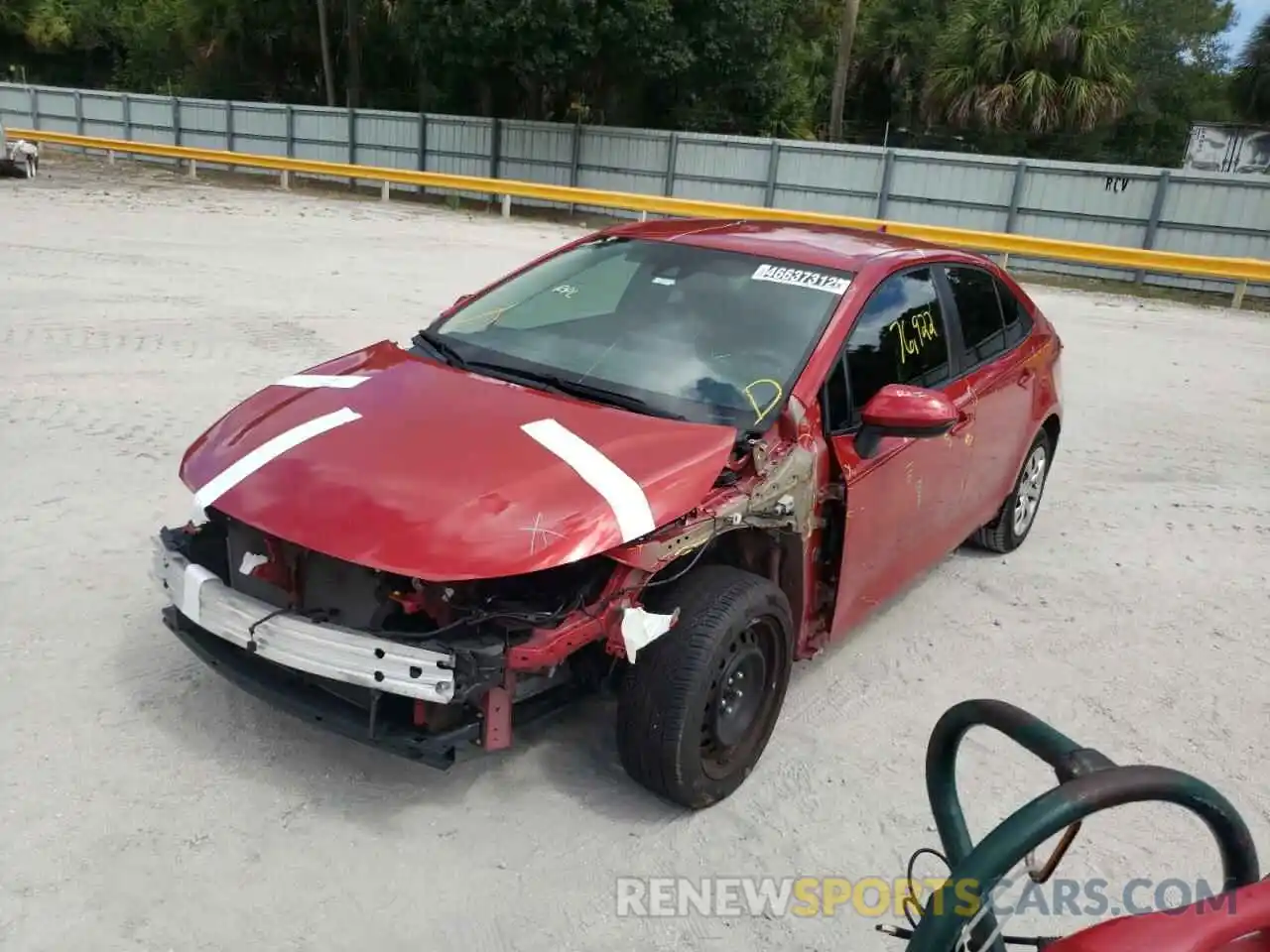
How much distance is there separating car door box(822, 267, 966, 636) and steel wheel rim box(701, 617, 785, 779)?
47 cm

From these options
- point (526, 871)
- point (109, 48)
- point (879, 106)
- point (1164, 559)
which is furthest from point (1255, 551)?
point (109, 48)

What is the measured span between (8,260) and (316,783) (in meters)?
10.4

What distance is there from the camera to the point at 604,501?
289cm

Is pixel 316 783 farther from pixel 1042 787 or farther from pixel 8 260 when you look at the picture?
pixel 8 260

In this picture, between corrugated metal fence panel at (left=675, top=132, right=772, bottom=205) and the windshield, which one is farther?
corrugated metal fence panel at (left=675, top=132, right=772, bottom=205)

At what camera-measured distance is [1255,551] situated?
18.8 ft

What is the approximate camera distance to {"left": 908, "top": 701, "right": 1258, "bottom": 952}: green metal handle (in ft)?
5.25

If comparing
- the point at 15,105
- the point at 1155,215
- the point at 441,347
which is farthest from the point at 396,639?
the point at 15,105

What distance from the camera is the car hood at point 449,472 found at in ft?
9.03

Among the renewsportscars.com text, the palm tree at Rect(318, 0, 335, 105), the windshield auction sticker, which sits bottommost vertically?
the renewsportscars.com text

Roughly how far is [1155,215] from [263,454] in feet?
62.5

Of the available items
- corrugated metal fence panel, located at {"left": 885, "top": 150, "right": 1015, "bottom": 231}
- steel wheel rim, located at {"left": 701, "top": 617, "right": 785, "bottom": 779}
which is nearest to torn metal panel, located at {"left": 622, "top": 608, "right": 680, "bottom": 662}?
steel wheel rim, located at {"left": 701, "top": 617, "right": 785, "bottom": 779}

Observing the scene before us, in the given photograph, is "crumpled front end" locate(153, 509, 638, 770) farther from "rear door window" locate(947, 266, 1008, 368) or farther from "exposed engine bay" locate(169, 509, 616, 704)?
"rear door window" locate(947, 266, 1008, 368)


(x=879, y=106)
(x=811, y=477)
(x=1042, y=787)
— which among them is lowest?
(x=1042, y=787)
